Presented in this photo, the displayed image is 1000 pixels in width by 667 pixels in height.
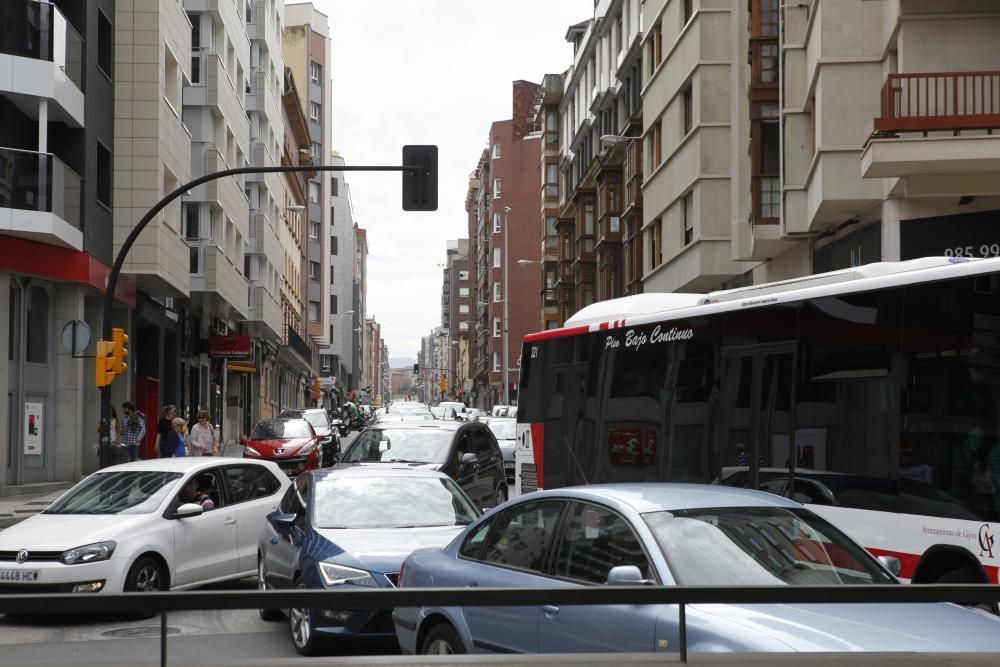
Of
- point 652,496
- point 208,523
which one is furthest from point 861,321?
point 208,523

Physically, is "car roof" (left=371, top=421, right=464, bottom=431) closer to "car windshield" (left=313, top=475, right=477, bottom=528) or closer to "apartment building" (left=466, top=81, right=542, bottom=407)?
"car windshield" (left=313, top=475, right=477, bottom=528)

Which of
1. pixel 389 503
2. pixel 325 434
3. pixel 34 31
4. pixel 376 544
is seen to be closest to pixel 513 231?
→ pixel 325 434

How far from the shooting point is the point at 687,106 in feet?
119

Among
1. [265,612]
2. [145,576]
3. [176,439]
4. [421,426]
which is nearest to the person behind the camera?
[265,612]

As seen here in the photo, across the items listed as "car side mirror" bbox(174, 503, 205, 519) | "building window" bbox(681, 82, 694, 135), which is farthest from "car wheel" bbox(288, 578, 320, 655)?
"building window" bbox(681, 82, 694, 135)

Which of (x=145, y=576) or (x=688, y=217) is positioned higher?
(x=688, y=217)

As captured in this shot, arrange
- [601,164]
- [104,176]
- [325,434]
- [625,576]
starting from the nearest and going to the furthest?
[625,576]
[104,176]
[325,434]
[601,164]

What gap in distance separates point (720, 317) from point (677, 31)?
83.2 feet

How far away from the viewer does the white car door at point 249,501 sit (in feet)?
43.2

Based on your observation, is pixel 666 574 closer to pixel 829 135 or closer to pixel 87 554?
pixel 87 554

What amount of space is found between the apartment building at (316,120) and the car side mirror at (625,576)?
91.7 meters

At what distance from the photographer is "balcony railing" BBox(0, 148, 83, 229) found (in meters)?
24.9

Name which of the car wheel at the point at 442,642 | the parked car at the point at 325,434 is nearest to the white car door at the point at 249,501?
the car wheel at the point at 442,642

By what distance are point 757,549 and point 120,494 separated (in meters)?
7.88
